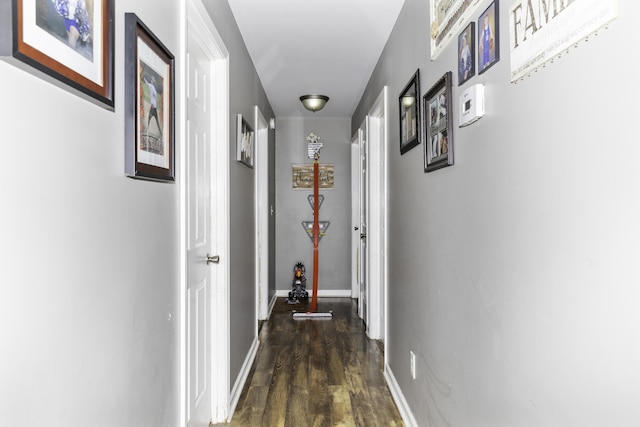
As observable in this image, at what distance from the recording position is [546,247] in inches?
41.7

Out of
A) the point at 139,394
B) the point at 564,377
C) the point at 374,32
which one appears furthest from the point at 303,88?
the point at 564,377

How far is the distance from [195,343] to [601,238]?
5.97 ft

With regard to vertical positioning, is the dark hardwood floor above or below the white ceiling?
below

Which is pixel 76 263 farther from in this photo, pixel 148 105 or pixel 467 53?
pixel 467 53

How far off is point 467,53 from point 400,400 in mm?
1977

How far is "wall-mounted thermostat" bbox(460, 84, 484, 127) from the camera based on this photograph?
1424 millimetres

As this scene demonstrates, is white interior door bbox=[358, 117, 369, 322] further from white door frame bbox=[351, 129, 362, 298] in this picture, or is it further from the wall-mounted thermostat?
the wall-mounted thermostat

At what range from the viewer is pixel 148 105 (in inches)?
52.4

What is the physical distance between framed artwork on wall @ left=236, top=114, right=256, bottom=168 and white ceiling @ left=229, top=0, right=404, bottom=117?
60 centimetres

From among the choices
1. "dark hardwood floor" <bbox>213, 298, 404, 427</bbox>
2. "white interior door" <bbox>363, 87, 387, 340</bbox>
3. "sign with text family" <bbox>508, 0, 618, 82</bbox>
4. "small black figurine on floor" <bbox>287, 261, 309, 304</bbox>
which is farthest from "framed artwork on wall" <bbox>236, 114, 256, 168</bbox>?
"small black figurine on floor" <bbox>287, 261, 309, 304</bbox>

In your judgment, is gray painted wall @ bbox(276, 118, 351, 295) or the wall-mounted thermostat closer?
the wall-mounted thermostat

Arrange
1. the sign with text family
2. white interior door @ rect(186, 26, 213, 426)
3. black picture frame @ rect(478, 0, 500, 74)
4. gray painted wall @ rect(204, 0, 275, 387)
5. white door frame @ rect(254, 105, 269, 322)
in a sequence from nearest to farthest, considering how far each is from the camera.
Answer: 1. the sign with text family
2. black picture frame @ rect(478, 0, 500, 74)
3. white interior door @ rect(186, 26, 213, 426)
4. gray painted wall @ rect(204, 0, 275, 387)
5. white door frame @ rect(254, 105, 269, 322)

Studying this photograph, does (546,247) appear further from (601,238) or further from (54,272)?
(54,272)

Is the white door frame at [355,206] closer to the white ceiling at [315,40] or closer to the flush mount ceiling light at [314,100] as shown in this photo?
the white ceiling at [315,40]
